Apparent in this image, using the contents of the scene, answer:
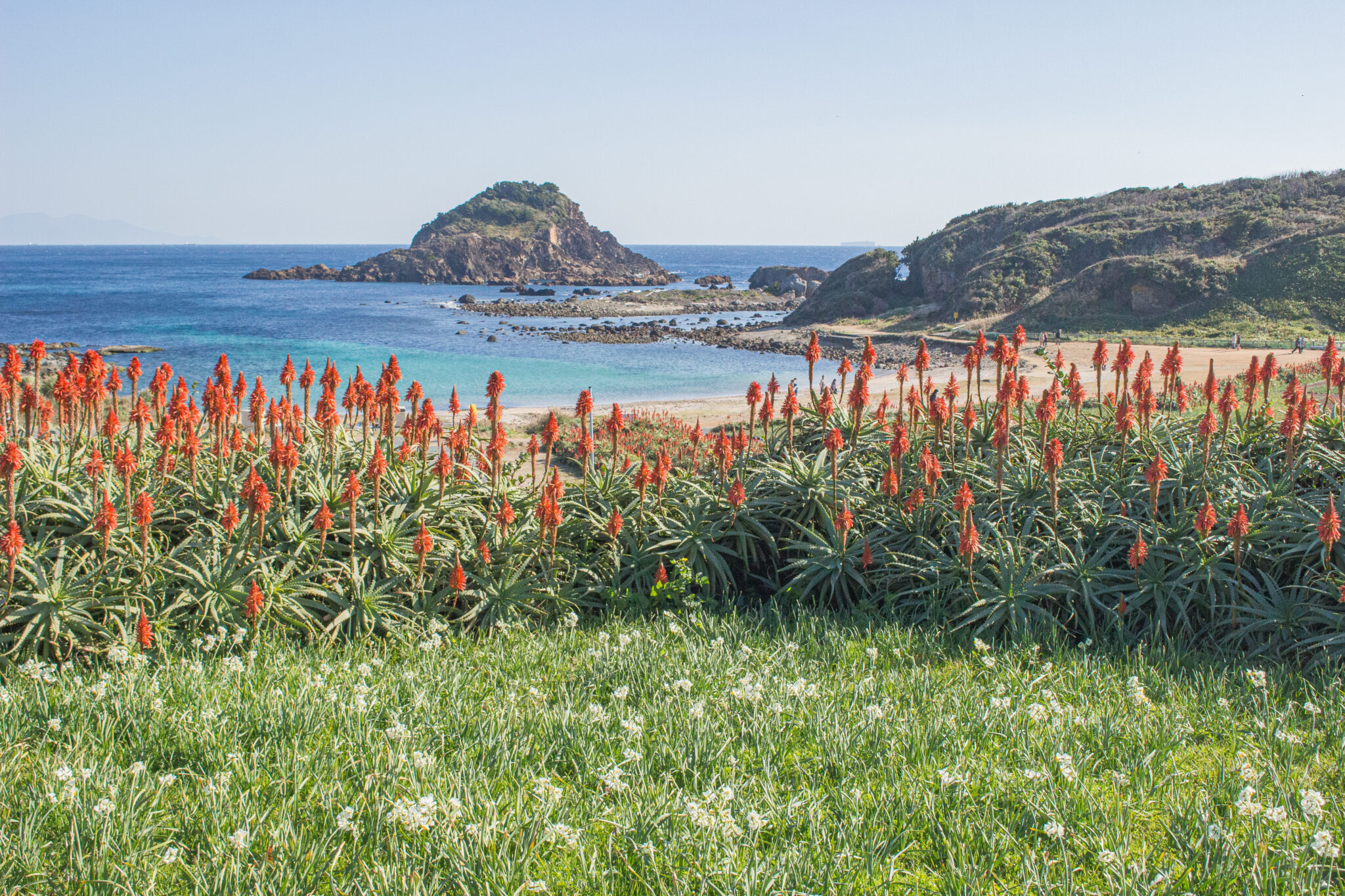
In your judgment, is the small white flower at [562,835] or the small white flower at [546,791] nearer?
the small white flower at [562,835]

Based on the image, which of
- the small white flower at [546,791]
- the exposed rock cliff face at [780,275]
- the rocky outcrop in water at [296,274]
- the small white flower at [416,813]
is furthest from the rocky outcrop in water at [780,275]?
the small white flower at [416,813]

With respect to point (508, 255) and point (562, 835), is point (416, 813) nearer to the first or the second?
point (562, 835)

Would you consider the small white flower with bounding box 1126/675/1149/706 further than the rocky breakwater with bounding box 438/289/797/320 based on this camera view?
No

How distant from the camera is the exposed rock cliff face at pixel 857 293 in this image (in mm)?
60438

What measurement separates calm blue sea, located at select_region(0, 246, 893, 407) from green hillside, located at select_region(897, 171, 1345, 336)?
51.1 feet

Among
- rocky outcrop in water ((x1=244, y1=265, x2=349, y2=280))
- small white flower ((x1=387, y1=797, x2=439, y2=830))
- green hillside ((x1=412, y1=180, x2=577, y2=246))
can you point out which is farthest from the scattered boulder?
small white flower ((x1=387, y1=797, x2=439, y2=830))

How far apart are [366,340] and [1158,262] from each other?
46057mm

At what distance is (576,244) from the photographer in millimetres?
143750

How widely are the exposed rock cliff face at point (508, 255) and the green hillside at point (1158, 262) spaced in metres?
61.3

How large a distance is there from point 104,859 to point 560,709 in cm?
193

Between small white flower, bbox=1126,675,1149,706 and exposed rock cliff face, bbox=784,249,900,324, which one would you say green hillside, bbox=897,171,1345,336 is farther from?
small white flower, bbox=1126,675,1149,706

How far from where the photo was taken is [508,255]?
124500 mm

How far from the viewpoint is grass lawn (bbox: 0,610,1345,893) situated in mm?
2949

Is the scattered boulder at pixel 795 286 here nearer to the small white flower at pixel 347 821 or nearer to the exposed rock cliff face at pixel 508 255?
the exposed rock cliff face at pixel 508 255
